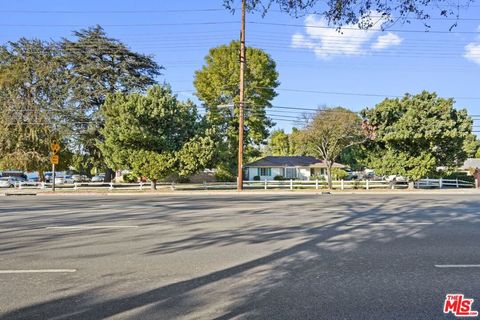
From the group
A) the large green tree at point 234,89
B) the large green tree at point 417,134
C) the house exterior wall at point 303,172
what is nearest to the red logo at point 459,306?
the large green tree at point 417,134

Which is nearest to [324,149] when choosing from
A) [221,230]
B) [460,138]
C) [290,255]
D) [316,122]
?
[316,122]

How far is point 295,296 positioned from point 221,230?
5031mm

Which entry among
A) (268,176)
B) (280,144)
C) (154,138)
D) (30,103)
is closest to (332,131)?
(154,138)

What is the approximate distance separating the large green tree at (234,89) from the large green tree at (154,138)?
32.5 ft

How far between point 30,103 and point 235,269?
41.6 metres

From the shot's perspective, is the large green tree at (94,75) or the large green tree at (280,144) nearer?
the large green tree at (94,75)

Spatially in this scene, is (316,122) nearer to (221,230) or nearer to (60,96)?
(60,96)

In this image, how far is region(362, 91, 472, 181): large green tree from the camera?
34375 millimetres

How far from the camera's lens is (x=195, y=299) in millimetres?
4828

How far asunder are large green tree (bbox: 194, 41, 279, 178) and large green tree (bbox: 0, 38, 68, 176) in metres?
15.0

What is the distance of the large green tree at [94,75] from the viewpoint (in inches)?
1620

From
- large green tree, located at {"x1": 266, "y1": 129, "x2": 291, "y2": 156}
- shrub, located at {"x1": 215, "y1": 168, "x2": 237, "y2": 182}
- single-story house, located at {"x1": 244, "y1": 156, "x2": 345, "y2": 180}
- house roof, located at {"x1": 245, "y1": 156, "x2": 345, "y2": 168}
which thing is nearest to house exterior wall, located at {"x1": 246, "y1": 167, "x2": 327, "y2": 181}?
single-story house, located at {"x1": 244, "y1": 156, "x2": 345, "y2": 180}

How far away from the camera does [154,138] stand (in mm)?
32781

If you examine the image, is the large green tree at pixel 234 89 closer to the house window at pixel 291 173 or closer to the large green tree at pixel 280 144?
the house window at pixel 291 173
